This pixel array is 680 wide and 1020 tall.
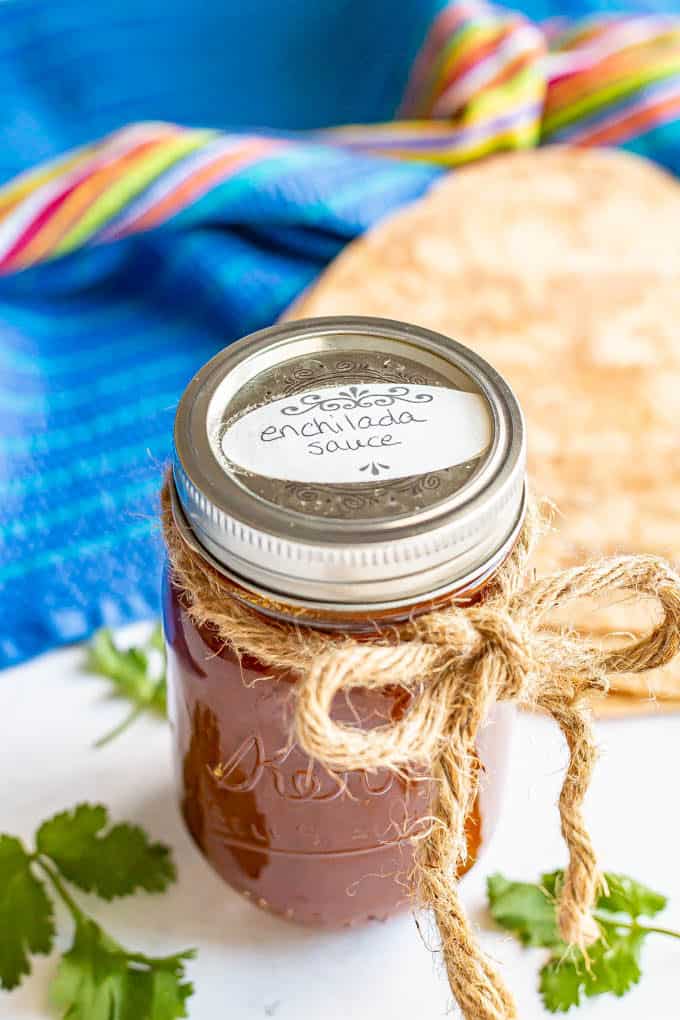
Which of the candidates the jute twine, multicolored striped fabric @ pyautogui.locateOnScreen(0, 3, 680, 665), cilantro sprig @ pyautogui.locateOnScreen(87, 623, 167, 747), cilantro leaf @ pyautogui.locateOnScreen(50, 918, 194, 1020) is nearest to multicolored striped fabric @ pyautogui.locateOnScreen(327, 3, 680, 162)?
multicolored striped fabric @ pyautogui.locateOnScreen(0, 3, 680, 665)

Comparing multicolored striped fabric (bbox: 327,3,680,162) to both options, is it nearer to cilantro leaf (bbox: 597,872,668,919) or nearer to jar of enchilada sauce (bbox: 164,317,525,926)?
jar of enchilada sauce (bbox: 164,317,525,926)

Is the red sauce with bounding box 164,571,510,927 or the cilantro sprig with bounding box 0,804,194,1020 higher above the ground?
the red sauce with bounding box 164,571,510,927

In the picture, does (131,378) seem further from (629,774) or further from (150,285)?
(629,774)

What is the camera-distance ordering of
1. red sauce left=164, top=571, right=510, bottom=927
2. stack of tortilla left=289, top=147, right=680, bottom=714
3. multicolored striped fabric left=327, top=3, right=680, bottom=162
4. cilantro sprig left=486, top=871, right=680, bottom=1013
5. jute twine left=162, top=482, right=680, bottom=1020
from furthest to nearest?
multicolored striped fabric left=327, top=3, right=680, bottom=162, stack of tortilla left=289, top=147, right=680, bottom=714, cilantro sprig left=486, top=871, right=680, bottom=1013, red sauce left=164, top=571, right=510, bottom=927, jute twine left=162, top=482, right=680, bottom=1020

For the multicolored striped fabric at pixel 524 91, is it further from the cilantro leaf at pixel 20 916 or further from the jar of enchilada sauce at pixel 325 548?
the cilantro leaf at pixel 20 916

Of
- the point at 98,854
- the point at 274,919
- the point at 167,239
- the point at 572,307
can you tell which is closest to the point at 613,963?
the point at 274,919
